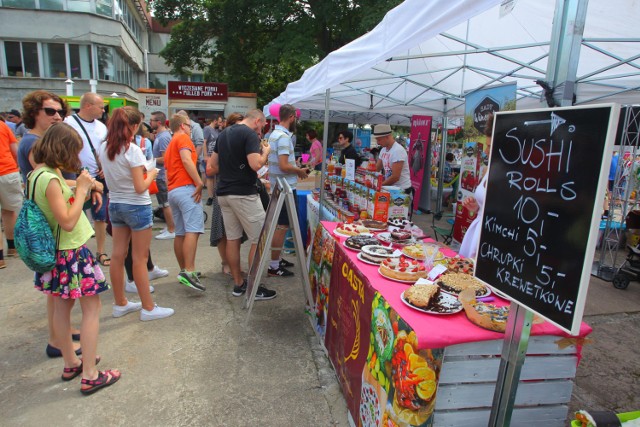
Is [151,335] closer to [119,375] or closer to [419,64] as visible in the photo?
[119,375]

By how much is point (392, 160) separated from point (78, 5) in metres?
24.3

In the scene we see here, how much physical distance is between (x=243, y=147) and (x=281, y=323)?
5.90ft

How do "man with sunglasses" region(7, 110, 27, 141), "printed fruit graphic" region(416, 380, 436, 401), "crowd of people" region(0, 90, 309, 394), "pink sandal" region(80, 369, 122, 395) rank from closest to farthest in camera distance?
"printed fruit graphic" region(416, 380, 436, 401)
"crowd of people" region(0, 90, 309, 394)
"pink sandal" region(80, 369, 122, 395)
"man with sunglasses" region(7, 110, 27, 141)

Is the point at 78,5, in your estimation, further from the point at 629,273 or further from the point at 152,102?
the point at 629,273

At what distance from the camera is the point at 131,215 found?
330 cm

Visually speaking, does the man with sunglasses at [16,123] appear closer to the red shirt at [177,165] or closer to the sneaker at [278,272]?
the red shirt at [177,165]

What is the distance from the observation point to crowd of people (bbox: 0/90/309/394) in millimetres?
2443

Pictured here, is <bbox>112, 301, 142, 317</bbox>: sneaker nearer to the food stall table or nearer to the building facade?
the food stall table

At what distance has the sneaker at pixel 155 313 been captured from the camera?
363 centimetres

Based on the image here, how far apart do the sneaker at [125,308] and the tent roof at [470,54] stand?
2885mm

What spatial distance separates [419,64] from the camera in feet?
22.6

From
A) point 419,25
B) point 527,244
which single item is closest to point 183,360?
point 527,244

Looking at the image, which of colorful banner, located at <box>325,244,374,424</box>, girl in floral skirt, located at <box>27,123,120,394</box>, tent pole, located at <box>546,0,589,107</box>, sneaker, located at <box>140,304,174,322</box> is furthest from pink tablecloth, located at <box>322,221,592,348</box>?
sneaker, located at <box>140,304,174,322</box>

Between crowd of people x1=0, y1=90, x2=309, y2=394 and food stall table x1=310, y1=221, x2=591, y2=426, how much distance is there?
1878 millimetres
